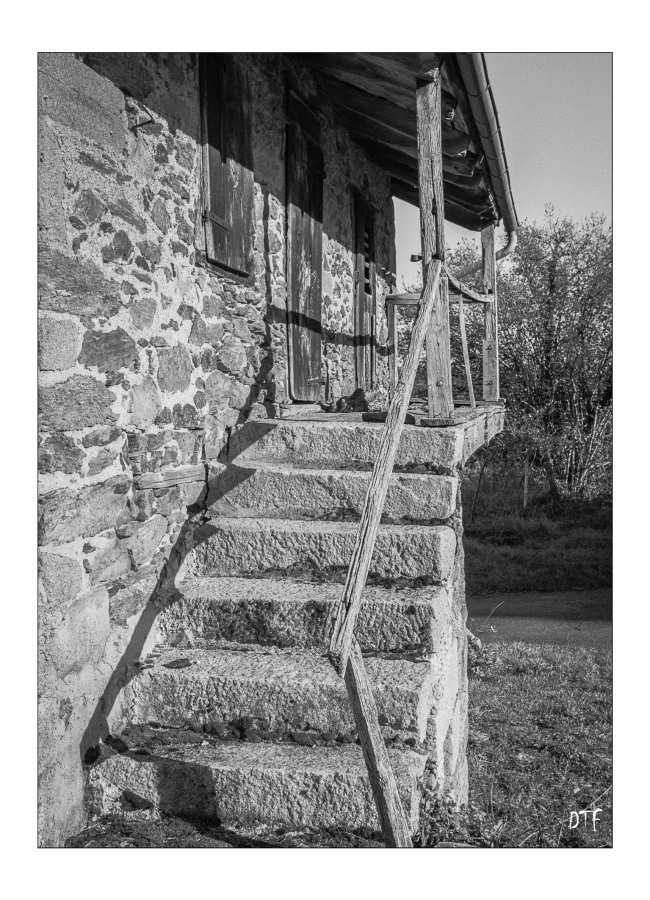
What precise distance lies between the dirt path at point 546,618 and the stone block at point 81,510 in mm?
6140

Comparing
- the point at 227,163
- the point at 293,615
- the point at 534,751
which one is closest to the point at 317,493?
the point at 293,615

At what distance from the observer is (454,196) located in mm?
6492

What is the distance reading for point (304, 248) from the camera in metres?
5.38

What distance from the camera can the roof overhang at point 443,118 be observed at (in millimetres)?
3613

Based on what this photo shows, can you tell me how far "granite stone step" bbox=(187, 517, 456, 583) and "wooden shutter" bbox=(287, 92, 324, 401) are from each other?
189cm

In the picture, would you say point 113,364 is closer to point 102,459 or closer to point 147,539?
point 102,459

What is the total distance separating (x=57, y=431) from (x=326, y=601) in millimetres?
1366

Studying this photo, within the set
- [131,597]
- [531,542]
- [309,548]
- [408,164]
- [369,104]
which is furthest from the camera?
[531,542]

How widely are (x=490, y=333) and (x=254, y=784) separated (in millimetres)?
4996

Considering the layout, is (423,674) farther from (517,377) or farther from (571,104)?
(517,377)

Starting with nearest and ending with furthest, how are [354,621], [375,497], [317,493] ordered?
[354,621]
[375,497]
[317,493]

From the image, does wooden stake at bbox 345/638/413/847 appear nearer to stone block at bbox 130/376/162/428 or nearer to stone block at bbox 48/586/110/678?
stone block at bbox 48/586/110/678

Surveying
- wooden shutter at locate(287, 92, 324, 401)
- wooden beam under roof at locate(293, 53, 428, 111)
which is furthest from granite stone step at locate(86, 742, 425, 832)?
wooden beam under roof at locate(293, 53, 428, 111)

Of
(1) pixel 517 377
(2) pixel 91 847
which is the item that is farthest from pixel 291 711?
(1) pixel 517 377
